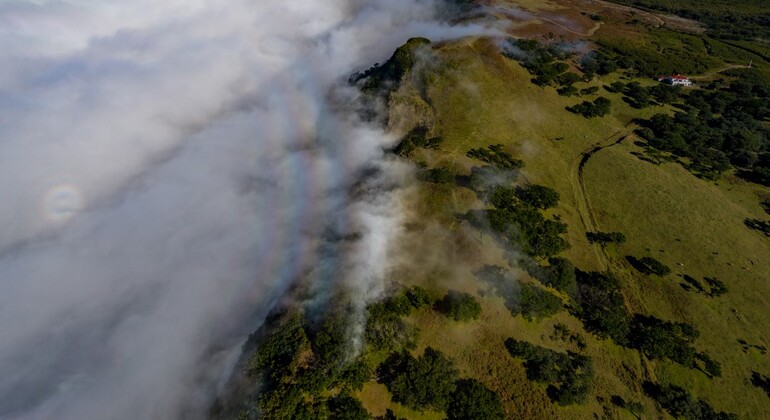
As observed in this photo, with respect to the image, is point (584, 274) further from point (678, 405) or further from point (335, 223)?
point (335, 223)

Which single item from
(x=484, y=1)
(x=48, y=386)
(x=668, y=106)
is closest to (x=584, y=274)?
(x=668, y=106)

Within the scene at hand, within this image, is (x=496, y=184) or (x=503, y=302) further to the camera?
(x=496, y=184)

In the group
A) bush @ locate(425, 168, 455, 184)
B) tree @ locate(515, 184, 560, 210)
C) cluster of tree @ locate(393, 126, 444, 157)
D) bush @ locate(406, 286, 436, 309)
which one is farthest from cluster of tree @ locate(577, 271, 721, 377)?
cluster of tree @ locate(393, 126, 444, 157)

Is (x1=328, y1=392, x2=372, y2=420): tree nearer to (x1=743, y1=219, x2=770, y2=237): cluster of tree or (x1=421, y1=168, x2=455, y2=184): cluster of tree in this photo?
(x1=421, y1=168, x2=455, y2=184): cluster of tree

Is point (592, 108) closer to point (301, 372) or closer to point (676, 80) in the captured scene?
point (676, 80)

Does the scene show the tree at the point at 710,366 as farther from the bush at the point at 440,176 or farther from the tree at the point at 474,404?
the bush at the point at 440,176

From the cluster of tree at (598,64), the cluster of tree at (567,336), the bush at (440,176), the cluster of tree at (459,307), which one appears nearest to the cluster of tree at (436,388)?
the cluster of tree at (459,307)
